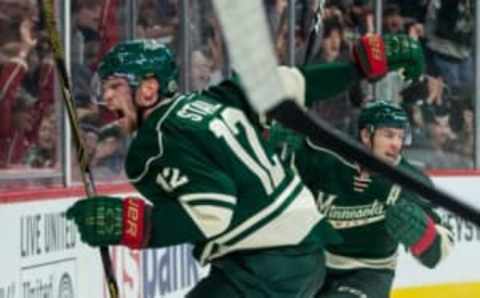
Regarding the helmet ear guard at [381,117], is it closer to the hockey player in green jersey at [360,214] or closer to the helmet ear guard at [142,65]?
the hockey player in green jersey at [360,214]

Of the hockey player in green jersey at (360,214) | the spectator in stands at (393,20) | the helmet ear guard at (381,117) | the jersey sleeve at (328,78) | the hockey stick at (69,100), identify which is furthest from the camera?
the spectator in stands at (393,20)

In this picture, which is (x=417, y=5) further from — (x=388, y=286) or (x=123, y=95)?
(x=123, y=95)

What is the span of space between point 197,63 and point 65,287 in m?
1.48

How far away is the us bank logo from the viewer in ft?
13.4

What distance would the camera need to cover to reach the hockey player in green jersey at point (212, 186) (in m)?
2.91

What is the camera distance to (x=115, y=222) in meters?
2.96

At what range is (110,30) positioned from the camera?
4855 millimetres

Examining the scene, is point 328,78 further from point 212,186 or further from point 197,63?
point 197,63

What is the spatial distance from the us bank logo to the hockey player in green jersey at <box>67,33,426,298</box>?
3.32 feet

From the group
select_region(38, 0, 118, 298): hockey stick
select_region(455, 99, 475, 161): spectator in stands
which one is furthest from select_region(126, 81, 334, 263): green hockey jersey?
select_region(455, 99, 475, 161): spectator in stands

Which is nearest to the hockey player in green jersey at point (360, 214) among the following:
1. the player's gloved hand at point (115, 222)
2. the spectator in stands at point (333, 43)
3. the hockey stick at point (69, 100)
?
the hockey stick at point (69, 100)

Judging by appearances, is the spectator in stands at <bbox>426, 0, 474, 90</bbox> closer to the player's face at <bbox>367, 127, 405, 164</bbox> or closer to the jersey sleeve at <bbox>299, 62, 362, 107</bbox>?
the player's face at <bbox>367, 127, 405, 164</bbox>

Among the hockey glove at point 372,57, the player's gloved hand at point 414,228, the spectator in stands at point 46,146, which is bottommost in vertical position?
the player's gloved hand at point 414,228

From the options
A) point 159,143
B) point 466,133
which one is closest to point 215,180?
point 159,143
